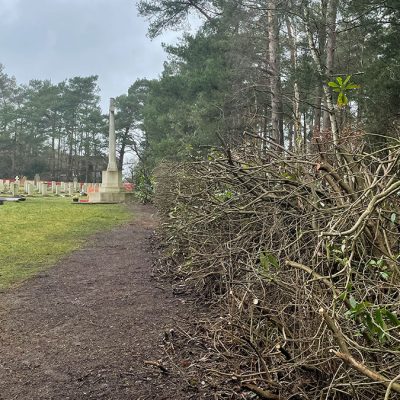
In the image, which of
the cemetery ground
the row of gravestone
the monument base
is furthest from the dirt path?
the row of gravestone

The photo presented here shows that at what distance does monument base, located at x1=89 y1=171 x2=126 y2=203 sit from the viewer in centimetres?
1939

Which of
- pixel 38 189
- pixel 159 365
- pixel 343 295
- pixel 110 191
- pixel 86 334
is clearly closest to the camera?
pixel 343 295

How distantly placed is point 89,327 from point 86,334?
0.55 feet

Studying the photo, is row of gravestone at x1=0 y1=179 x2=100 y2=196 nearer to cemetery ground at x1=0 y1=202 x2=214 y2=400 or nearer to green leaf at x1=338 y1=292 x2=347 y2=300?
cemetery ground at x1=0 y1=202 x2=214 y2=400

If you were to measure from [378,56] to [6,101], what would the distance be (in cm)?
5338

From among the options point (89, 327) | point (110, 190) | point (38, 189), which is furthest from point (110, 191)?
point (89, 327)

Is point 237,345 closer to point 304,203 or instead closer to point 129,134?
point 304,203

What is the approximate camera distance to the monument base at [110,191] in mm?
19391

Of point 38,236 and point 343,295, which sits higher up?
point 343,295

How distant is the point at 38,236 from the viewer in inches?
352

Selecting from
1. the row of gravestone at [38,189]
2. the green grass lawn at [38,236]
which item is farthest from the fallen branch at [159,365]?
the row of gravestone at [38,189]

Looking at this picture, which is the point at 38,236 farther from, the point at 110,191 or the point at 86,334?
the point at 110,191

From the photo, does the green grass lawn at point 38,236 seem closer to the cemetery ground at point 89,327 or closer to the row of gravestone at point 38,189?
the cemetery ground at point 89,327

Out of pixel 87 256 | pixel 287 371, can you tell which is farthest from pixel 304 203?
pixel 87 256
